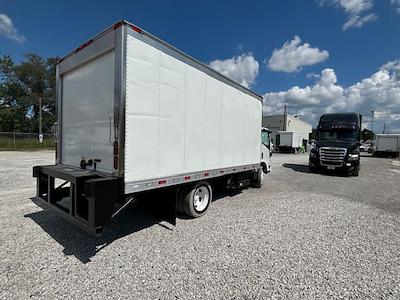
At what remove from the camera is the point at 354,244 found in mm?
4086

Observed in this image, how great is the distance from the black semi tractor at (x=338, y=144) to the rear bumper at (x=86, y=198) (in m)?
12.4

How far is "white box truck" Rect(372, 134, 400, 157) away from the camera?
108ft

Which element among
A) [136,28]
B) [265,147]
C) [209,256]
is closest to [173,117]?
[136,28]

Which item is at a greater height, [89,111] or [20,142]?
[89,111]

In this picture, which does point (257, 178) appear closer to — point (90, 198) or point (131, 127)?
point (131, 127)

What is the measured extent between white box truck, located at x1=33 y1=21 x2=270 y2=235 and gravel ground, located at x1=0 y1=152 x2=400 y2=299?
0.52 m

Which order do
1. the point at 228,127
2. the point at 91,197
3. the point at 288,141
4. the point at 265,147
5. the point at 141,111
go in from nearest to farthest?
the point at 91,197, the point at 141,111, the point at 228,127, the point at 265,147, the point at 288,141

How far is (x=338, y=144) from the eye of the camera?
12.5 meters

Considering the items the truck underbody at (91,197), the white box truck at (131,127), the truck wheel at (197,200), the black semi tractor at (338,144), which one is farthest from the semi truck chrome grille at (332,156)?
the truck underbody at (91,197)

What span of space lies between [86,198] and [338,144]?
13096 millimetres

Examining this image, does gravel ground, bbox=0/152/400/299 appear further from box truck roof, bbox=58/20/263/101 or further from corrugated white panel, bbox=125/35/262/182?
box truck roof, bbox=58/20/263/101

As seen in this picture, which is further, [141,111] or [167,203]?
[167,203]

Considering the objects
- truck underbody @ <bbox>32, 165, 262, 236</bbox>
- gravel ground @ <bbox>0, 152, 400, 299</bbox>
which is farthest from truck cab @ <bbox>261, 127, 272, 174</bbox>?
truck underbody @ <bbox>32, 165, 262, 236</bbox>

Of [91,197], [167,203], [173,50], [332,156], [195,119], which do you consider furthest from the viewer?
[332,156]
